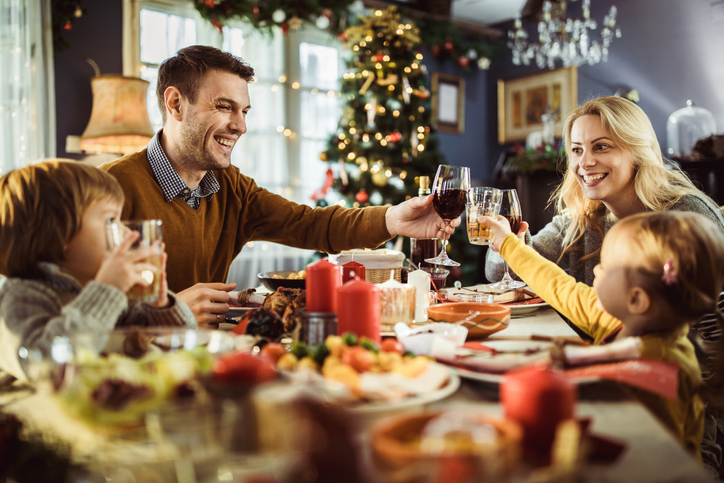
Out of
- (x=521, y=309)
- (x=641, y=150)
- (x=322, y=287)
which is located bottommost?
(x=521, y=309)

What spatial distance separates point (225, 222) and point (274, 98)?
10.2ft

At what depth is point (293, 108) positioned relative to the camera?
5.12 metres

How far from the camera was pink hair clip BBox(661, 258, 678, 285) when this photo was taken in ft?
3.41

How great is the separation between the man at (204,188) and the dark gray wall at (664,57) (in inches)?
138

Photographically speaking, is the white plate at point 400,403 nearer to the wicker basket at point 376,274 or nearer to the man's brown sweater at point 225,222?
the wicker basket at point 376,274

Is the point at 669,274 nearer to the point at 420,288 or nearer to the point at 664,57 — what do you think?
the point at 420,288

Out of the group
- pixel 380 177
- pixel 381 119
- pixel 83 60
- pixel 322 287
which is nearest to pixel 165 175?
pixel 322 287

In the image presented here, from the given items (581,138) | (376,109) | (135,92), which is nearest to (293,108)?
(376,109)

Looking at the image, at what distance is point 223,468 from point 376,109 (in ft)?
14.6

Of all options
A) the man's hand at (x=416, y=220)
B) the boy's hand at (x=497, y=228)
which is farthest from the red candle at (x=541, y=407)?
the man's hand at (x=416, y=220)

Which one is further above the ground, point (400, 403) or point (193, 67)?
point (193, 67)

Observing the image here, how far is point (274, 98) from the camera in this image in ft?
16.5

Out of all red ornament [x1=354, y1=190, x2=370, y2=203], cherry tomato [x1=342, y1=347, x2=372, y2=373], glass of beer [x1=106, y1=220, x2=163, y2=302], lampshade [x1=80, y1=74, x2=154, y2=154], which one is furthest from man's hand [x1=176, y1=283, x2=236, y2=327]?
red ornament [x1=354, y1=190, x2=370, y2=203]

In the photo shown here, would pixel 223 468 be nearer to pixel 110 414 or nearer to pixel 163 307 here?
pixel 110 414
